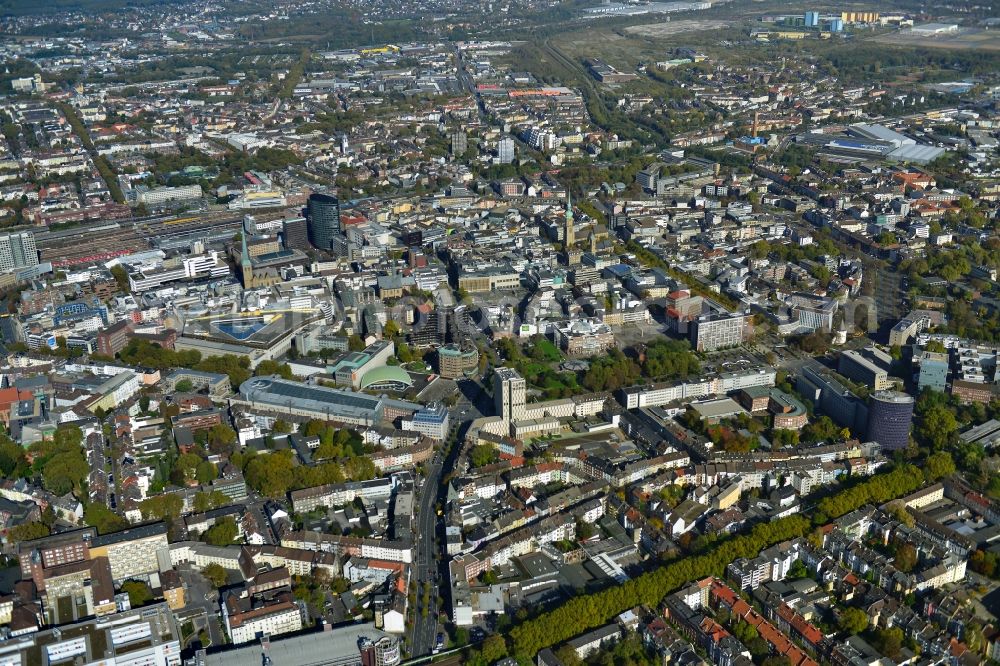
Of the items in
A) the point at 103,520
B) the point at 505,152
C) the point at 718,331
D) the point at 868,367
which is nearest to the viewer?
the point at 103,520

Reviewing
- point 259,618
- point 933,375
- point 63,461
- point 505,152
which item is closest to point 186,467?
point 63,461

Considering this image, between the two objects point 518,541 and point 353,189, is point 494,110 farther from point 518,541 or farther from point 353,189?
point 518,541

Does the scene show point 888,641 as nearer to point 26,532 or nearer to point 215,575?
point 215,575

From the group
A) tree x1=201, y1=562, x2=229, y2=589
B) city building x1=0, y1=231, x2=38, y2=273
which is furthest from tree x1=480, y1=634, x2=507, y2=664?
city building x1=0, y1=231, x2=38, y2=273

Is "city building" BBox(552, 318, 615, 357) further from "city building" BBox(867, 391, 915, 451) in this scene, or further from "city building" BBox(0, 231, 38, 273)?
"city building" BBox(0, 231, 38, 273)

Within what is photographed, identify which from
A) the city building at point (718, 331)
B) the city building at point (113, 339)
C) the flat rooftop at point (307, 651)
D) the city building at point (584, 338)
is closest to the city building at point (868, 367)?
the city building at point (718, 331)

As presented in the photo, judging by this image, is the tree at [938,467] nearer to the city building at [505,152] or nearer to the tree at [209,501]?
the tree at [209,501]
